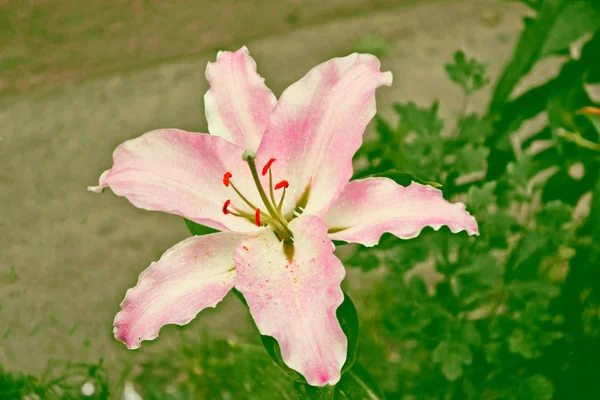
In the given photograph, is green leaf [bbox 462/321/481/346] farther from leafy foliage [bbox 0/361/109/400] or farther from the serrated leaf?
leafy foliage [bbox 0/361/109/400]

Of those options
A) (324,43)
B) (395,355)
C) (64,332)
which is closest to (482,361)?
(395,355)

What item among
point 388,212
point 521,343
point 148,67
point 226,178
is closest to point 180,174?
point 226,178

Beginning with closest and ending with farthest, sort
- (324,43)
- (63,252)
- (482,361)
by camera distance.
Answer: (482,361), (63,252), (324,43)

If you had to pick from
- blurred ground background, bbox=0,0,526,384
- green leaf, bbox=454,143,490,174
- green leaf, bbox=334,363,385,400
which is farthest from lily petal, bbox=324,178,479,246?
blurred ground background, bbox=0,0,526,384

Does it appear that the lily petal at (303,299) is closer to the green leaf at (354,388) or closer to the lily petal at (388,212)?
the lily petal at (388,212)

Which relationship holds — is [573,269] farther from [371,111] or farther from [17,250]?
[17,250]

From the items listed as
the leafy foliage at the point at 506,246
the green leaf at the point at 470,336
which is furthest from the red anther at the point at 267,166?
the green leaf at the point at 470,336

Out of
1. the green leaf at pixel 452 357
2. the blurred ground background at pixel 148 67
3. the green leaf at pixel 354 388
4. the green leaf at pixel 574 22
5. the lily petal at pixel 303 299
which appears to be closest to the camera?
the lily petal at pixel 303 299

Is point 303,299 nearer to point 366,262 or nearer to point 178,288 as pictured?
point 178,288
